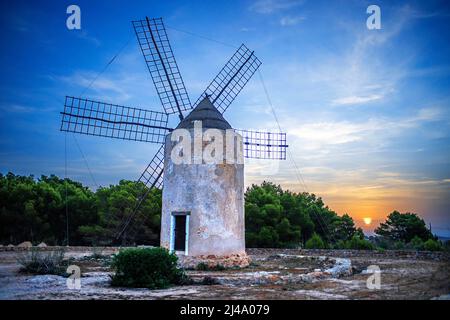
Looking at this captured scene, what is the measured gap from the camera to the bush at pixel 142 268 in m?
8.84

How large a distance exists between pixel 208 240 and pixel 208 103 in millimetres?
6009

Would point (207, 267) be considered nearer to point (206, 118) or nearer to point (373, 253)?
point (206, 118)

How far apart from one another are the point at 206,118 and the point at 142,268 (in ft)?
25.4

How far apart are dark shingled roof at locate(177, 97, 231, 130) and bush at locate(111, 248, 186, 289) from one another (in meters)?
6.97

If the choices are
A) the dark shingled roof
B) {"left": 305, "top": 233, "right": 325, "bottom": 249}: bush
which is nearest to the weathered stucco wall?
the dark shingled roof

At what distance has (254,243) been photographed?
28.4 meters

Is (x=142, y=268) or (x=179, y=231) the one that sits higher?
(x=179, y=231)

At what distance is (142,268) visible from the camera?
8.95 meters

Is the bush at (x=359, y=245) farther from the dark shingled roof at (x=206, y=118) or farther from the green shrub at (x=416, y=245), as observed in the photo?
the dark shingled roof at (x=206, y=118)

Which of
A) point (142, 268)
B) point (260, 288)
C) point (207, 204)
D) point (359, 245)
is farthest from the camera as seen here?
point (359, 245)

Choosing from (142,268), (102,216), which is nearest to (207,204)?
(142,268)

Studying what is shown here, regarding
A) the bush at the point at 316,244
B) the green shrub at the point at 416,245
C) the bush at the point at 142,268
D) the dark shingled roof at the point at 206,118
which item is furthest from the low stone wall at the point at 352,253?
the bush at the point at 142,268
